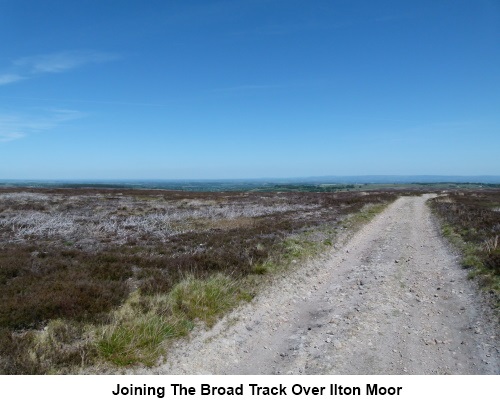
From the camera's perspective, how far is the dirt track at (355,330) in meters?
6.21

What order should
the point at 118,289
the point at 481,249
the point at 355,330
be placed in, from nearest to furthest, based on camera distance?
the point at 355,330 < the point at 118,289 < the point at 481,249

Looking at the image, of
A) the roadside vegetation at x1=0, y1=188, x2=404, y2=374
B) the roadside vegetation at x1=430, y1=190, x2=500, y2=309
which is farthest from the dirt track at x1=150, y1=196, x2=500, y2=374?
the roadside vegetation at x1=0, y1=188, x2=404, y2=374

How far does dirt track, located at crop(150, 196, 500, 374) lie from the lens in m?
6.21

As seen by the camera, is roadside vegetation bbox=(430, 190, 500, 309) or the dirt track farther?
roadside vegetation bbox=(430, 190, 500, 309)

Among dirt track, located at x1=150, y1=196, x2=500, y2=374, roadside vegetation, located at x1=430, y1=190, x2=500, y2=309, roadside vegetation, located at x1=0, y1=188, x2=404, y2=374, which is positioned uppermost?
roadside vegetation, located at x1=430, y1=190, x2=500, y2=309

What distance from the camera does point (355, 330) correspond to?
24.7 feet

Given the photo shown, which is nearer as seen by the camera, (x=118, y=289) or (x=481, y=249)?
(x=118, y=289)

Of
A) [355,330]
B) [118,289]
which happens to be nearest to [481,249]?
[355,330]

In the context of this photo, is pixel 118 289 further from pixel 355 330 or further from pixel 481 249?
pixel 481 249

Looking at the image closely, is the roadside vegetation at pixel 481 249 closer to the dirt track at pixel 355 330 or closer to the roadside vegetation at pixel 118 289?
the dirt track at pixel 355 330

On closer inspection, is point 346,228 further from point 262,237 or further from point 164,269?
point 164,269

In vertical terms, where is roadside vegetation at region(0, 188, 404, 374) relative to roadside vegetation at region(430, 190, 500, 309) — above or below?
below

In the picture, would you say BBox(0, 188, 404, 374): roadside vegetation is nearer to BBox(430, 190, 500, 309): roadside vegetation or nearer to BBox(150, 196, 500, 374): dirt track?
BBox(150, 196, 500, 374): dirt track
